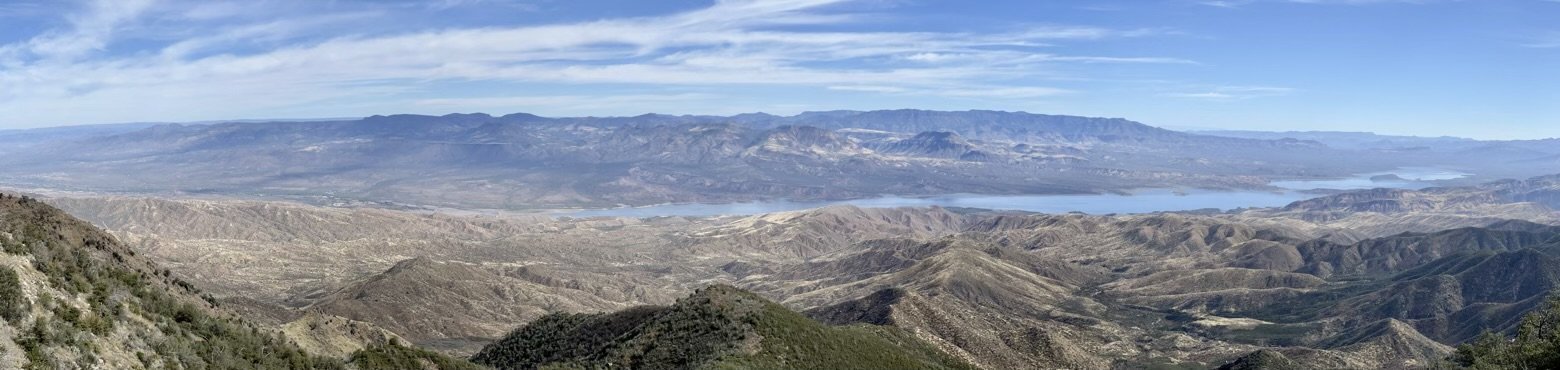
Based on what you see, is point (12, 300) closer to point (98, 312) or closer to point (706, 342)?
point (98, 312)

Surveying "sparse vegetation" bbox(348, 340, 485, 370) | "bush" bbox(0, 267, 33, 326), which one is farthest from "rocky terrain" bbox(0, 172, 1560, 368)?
"bush" bbox(0, 267, 33, 326)

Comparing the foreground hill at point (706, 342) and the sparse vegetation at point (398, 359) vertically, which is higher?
the sparse vegetation at point (398, 359)

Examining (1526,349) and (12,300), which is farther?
(1526,349)

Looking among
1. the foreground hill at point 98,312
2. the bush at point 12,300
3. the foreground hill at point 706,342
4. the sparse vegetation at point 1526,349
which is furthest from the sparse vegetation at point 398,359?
the sparse vegetation at point 1526,349

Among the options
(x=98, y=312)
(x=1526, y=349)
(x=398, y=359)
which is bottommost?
(x=398, y=359)

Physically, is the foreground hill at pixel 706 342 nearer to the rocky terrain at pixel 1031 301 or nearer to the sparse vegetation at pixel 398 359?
the sparse vegetation at pixel 398 359

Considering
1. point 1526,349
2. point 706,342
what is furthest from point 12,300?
point 1526,349

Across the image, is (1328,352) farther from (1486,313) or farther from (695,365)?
(695,365)

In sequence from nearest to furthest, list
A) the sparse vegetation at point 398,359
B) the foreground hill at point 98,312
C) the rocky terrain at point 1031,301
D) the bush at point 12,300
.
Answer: the bush at point 12,300, the foreground hill at point 98,312, the sparse vegetation at point 398,359, the rocky terrain at point 1031,301

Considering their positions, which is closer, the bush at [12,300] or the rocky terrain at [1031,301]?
the bush at [12,300]

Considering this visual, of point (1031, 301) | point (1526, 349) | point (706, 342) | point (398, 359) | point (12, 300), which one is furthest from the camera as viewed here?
point (1031, 301)
